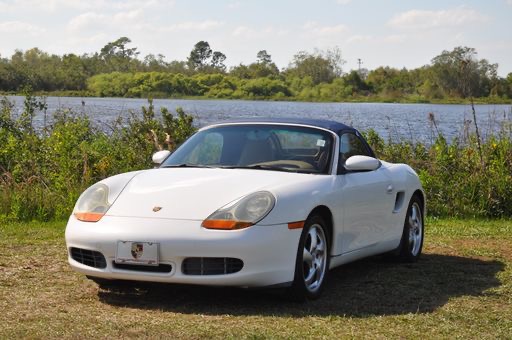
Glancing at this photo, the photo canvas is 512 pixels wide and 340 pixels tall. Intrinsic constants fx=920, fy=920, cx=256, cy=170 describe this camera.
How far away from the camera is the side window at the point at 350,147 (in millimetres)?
8117

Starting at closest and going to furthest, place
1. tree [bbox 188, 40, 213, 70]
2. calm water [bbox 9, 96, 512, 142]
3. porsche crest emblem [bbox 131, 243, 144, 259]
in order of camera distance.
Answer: porsche crest emblem [bbox 131, 243, 144, 259]
calm water [bbox 9, 96, 512, 142]
tree [bbox 188, 40, 213, 70]

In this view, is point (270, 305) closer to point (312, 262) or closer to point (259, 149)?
point (312, 262)

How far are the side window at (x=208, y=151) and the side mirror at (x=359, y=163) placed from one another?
1110 mm

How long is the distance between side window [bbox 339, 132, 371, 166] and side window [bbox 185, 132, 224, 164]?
107 cm

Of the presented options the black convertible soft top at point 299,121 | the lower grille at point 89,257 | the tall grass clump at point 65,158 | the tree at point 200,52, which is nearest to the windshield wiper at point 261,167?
the black convertible soft top at point 299,121

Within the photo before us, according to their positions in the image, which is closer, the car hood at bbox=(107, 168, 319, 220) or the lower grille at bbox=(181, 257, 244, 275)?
the lower grille at bbox=(181, 257, 244, 275)

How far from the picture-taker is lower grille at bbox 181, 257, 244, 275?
6.61m

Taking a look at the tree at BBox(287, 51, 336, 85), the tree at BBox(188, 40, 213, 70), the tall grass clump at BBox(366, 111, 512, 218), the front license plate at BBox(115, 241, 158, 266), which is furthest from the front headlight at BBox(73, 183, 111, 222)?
the tree at BBox(188, 40, 213, 70)

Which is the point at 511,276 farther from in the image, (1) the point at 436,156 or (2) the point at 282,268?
(1) the point at 436,156

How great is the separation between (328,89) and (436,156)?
92.4 m

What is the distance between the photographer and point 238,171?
7.45 metres

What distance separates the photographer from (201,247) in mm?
6520

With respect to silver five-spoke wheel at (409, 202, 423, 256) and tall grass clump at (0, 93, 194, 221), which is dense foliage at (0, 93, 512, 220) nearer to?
tall grass clump at (0, 93, 194, 221)

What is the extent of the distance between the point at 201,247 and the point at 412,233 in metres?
3.46
